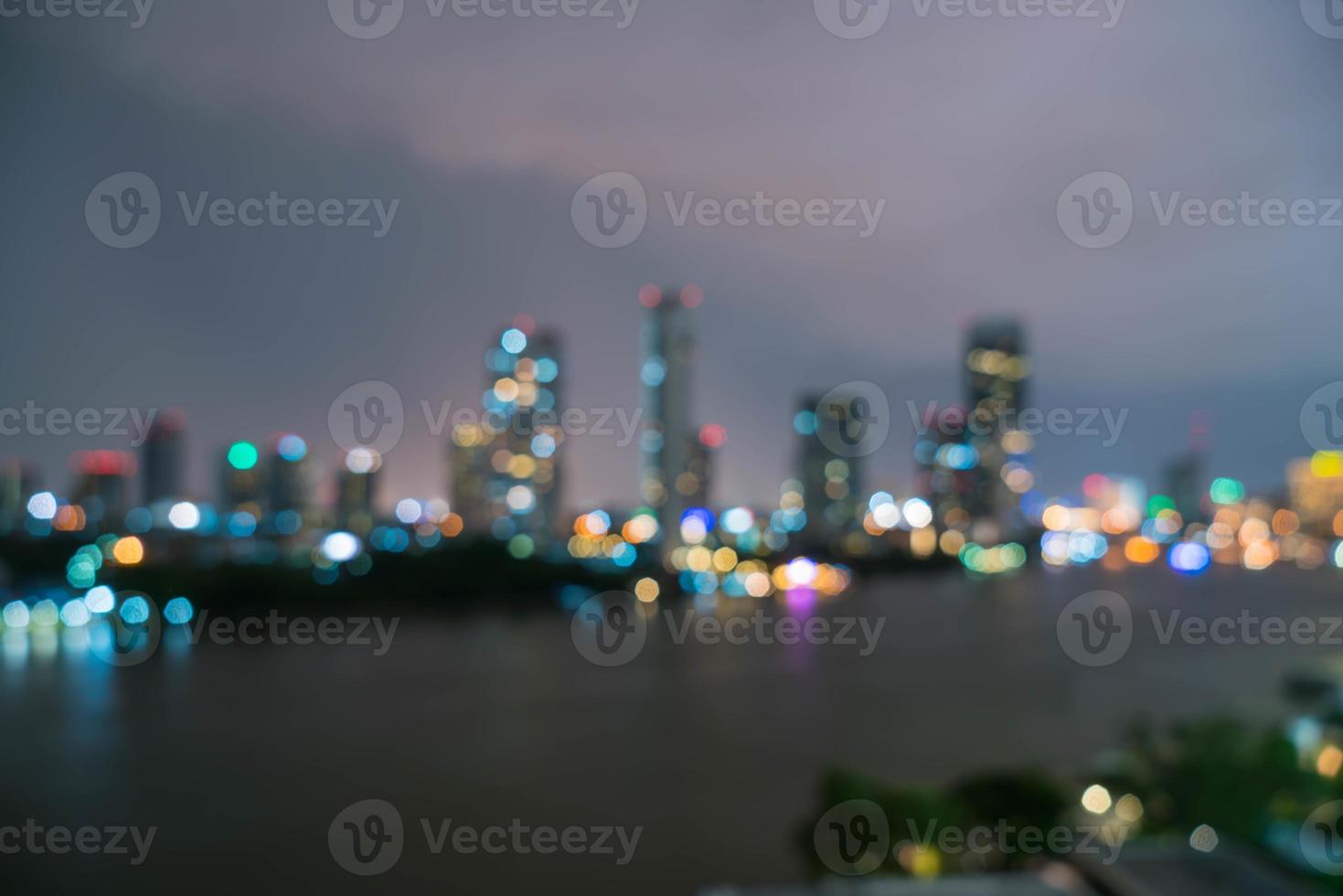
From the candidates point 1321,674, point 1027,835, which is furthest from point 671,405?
point 1027,835

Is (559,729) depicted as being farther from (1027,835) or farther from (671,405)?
(671,405)
